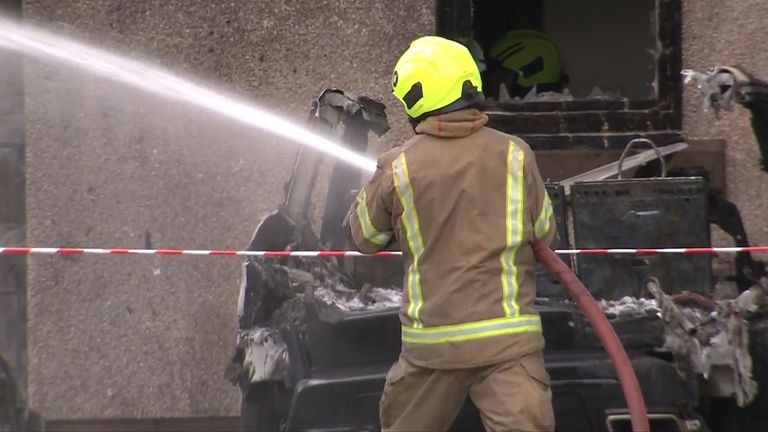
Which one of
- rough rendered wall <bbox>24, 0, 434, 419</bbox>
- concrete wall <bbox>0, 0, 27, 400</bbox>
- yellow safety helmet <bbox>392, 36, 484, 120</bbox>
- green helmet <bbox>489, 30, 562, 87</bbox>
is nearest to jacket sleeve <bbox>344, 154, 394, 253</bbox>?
yellow safety helmet <bbox>392, 36, 484, 120</bbox>

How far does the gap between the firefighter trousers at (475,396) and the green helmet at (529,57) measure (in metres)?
3.42

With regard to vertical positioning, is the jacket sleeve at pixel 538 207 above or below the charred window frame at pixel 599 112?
below

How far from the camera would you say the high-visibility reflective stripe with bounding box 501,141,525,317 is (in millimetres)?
3139

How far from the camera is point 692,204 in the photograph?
424 cm

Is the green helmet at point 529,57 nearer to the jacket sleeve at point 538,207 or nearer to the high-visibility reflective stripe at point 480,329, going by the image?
the jacket sleeve at point 538,207

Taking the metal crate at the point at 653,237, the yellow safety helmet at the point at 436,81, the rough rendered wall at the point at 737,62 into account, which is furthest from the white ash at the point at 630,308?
the rough rendered wall at the point at 737,62

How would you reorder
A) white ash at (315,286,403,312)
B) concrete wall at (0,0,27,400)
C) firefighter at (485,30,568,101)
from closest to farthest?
white ash at (315,286,403,312) < concrete wall at (0,0,27,400) < firefighter at (485,30,568,101)

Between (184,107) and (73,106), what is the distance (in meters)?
0.53

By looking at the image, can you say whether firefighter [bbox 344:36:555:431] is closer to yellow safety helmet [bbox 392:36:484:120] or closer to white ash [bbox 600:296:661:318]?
yellow safety helmet [bbox 392:36:484:120]

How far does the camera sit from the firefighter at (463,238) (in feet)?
10.2

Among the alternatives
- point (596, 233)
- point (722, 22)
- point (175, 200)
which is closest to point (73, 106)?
point (175, 200)

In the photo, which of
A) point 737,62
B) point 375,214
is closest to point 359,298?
point 375,214

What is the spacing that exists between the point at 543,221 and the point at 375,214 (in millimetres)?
457

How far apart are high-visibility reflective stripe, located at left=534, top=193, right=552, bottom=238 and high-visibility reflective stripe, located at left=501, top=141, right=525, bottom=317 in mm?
76
